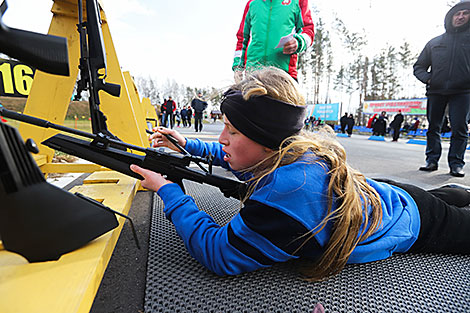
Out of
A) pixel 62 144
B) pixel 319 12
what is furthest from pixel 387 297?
pixel 319 12

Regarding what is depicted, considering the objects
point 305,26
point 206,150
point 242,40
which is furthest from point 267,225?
point 242,40

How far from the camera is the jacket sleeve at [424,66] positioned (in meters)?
3.33

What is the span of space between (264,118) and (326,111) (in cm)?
2749

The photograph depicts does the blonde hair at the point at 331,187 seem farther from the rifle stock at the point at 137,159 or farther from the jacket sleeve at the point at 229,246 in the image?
the rifle stock at the point at 137,159

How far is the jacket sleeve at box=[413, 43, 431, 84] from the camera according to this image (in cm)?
333

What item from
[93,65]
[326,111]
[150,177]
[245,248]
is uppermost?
[93,65]

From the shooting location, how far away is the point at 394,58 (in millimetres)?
33781

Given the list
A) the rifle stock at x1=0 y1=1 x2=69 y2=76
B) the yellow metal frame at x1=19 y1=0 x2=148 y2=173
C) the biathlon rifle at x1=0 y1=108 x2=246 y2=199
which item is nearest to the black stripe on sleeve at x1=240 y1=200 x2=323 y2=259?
the biathlon rifle at x1=0 y1=108 x2=246 y2=199

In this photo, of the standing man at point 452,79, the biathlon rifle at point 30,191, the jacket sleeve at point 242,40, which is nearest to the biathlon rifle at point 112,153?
the biathlon rifle at point 30,191

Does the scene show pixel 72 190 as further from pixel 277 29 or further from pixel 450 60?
pixel 450 60

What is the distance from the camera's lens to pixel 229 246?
844mm

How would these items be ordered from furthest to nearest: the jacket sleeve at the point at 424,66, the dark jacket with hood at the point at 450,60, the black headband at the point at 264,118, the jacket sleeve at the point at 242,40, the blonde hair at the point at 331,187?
the jacket sleeve at the point at 424,66 < the dark jacket with hood at the point at 450,60 < the jacket sleeve at the point at 242,40 < the black headband at the point at 264,118 < the blonde hair at the point at 331,187

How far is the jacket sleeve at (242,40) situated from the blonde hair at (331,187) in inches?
68.7

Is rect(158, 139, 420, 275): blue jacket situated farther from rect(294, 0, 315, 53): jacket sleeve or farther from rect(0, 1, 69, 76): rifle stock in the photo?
rect(294, 0, 315, 53): jacket sleeve
